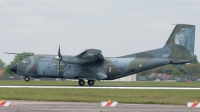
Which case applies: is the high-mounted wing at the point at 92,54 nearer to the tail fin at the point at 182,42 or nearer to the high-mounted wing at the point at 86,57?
the high-mounted wing at the point at 86,57

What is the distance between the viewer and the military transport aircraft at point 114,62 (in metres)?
54.2

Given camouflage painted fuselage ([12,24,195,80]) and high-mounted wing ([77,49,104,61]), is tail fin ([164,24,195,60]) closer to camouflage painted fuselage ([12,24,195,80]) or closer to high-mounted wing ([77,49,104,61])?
camouflage painted fuselage ([12,24,195,80])

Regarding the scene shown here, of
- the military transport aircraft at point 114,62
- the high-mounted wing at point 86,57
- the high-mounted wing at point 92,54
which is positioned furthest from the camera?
the military transport aircraft at point 114,62

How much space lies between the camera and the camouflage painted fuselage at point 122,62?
54312 mm

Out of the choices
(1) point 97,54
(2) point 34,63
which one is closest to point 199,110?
(1) point 97,54

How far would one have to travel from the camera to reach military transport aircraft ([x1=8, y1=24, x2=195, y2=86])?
2136 inches

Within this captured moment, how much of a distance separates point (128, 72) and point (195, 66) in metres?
65.7

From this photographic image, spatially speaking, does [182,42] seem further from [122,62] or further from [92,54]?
[92,54]

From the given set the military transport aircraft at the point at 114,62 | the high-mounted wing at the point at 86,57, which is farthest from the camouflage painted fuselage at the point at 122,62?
the high-mounted wing at the point at 86,57

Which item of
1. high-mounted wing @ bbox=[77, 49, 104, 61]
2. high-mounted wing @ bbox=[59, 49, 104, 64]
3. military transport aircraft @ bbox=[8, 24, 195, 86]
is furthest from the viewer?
military transport aircraft @ bbox=[8, 24, 195, 86]

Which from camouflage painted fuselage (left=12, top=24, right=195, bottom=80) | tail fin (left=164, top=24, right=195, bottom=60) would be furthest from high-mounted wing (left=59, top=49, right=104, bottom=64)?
tail fin (left=164, top=24, right=195, bottom=60)

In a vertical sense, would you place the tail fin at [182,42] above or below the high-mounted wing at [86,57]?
above

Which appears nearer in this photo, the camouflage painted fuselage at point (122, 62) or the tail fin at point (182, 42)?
the camouflage painted fuselage at point (122, 62)

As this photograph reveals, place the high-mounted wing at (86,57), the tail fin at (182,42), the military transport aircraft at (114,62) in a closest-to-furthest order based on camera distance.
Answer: the high-mounted wing at (86,57) → the military transport aircraft at (114,62) → the tail fin at (182,42)
